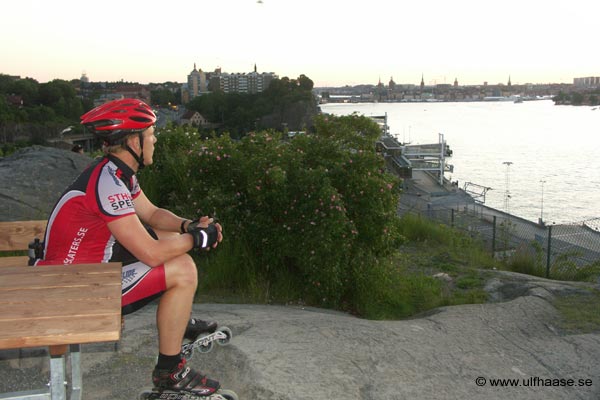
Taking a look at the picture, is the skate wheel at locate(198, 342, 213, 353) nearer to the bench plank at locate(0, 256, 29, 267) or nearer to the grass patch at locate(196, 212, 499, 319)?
the bench plank at locate(0, 256, 29, 267)

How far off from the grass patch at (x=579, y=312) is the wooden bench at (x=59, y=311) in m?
4.35

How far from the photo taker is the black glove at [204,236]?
2.87 meters

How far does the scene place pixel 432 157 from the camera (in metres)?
75.5

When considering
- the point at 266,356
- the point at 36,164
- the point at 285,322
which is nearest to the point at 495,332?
the point at 285,322

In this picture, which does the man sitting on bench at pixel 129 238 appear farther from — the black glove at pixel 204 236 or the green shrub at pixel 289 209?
the green shrub at pixel 289 209

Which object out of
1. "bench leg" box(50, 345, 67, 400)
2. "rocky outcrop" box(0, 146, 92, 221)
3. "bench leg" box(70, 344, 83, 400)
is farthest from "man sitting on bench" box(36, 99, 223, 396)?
"rocky outcrop" box(0, 146, 92, 221)

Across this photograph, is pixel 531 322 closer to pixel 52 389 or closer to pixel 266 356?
pixel 266 356

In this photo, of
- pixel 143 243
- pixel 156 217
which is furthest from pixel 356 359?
pixel 143 243

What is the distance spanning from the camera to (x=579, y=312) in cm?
583

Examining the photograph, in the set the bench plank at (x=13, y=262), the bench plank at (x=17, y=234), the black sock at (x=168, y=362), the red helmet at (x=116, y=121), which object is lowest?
the black sock at (x=168, y=362)

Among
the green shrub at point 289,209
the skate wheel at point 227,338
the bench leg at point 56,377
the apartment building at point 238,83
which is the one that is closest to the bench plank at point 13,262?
the skate wheel at point 227,338

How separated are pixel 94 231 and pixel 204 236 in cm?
57

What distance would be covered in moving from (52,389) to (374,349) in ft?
7.90

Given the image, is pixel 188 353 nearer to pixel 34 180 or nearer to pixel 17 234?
pixel 17 234
